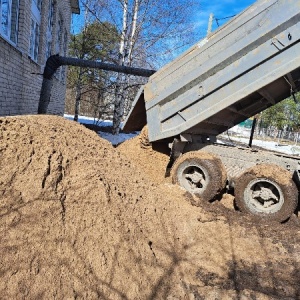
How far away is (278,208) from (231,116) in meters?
2.17

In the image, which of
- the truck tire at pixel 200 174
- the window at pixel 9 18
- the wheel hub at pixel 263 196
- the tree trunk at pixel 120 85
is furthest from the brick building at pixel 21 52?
the wheel hub at pixel 263 196

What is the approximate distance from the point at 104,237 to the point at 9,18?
7.33 metres

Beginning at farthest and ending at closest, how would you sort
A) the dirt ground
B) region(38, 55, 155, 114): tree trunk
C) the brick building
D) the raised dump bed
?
region(38, 55, 155, 114): tree trunk
the brick building
the raised dump bed
the dirt ground

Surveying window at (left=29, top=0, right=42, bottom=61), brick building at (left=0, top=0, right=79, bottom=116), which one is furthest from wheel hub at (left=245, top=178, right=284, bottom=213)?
window at (left=29, top=0, right=42, bottom=61)

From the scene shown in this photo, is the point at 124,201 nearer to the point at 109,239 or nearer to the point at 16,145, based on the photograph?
the point at 109,239

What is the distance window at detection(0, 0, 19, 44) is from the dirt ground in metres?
4.90

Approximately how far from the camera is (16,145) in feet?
11.0

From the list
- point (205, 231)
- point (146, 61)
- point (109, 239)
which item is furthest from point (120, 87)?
point (109, 239)

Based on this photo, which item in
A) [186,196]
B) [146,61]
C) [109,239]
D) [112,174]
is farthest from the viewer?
[146,61]

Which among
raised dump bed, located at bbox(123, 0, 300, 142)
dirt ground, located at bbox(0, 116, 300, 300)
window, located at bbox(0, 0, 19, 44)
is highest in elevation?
window, located at bbox(0, 0, 19, 44)

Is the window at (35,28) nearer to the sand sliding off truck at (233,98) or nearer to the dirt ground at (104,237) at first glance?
the sand sliding off truck at (233,98)

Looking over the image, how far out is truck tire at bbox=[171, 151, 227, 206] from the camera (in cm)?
519

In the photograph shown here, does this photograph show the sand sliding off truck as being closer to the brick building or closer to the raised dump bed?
the raised dump bed

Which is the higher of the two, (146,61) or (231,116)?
(146,61)
